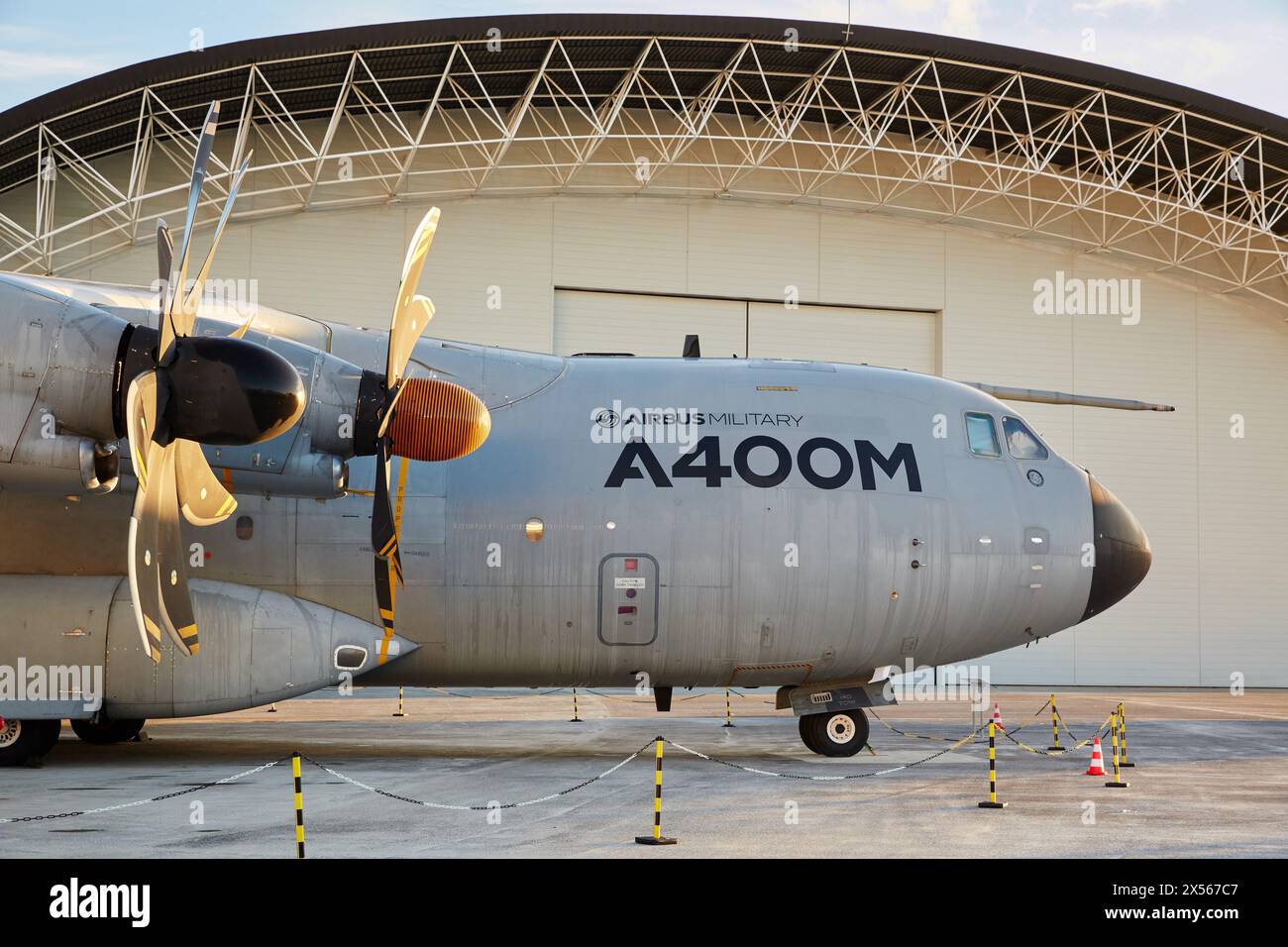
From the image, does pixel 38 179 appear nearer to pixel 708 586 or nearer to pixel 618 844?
pixel 708 586

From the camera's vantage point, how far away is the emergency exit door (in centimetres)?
1644

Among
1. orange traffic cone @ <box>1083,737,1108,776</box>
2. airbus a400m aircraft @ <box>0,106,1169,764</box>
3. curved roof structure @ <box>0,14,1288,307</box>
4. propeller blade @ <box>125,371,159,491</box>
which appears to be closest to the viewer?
propeller blade @ <box>125,371,159,491</box>

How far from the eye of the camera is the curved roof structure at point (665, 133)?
3091 cm

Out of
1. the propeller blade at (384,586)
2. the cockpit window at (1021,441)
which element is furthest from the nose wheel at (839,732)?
the propeller blade at (384,586)

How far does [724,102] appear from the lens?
35.2 m

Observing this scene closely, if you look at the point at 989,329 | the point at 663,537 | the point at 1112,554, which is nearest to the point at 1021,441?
the point at 1112,554

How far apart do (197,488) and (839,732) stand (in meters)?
9.56

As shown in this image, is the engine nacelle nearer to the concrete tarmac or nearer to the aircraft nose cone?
the concrete tarmac

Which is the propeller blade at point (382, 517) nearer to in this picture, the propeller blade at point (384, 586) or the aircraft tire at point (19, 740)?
the propeller blade at point (384, 586)

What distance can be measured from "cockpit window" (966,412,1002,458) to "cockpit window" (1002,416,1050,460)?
0.69ft

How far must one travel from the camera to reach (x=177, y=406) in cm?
1207

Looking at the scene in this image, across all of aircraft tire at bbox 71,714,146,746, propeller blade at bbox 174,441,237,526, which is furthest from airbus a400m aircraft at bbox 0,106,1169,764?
aircraft tire at bbox 71,714,146,746

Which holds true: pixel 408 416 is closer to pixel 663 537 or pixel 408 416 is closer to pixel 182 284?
pixel 182 284

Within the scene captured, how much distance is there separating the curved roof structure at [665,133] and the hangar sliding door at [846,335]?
3075 mm
